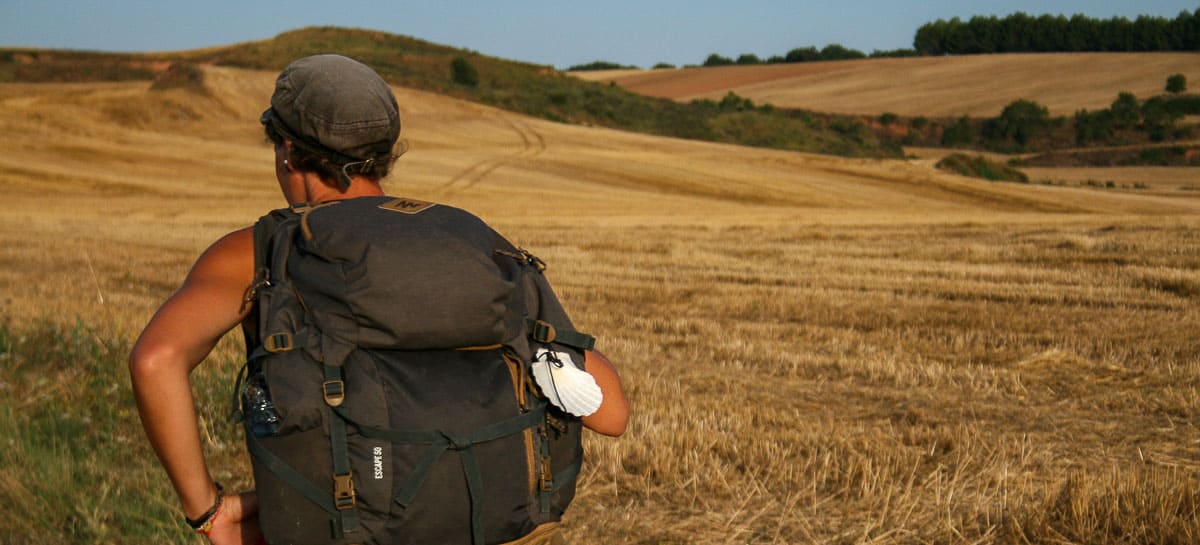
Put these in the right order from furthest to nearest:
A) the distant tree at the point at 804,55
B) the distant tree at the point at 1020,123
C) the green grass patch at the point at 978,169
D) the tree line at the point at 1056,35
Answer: the distant tree at the point at 804,55 → the tree line at the point at 1056,35 → the distant tree at the point at 1020,123 → the green grass patch at the point at 978,169

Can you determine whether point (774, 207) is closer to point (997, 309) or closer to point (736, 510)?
point (997, 309)

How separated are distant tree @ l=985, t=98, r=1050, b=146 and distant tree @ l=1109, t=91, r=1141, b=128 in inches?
139

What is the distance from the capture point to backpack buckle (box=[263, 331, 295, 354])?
1997 millimetres

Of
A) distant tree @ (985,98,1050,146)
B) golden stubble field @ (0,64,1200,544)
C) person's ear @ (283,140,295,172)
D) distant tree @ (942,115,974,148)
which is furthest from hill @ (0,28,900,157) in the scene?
person's ear @ (283,140,295,172)

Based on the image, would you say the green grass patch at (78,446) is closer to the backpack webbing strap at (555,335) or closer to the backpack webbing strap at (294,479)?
the backpack webbing strap at (294,479)

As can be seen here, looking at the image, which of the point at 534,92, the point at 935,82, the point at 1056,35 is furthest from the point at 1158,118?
the point at 1056,35

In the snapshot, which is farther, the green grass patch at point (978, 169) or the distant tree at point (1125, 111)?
the distant tree at point (1125, 111)

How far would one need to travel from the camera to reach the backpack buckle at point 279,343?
2.00 m

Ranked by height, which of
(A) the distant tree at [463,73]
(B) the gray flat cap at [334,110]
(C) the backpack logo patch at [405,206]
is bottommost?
(C) the backpack logo patch at [405,206]

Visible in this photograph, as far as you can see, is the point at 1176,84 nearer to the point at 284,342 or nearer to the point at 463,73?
the point at 463,73

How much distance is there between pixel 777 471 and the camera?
488 centimetres


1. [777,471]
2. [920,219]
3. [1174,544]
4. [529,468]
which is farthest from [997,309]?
[920,219]

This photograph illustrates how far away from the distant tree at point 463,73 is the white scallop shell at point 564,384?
66.5m

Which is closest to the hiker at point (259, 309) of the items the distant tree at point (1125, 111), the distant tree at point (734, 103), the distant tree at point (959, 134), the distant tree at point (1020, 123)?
the distant tree at point (1125, 111)
